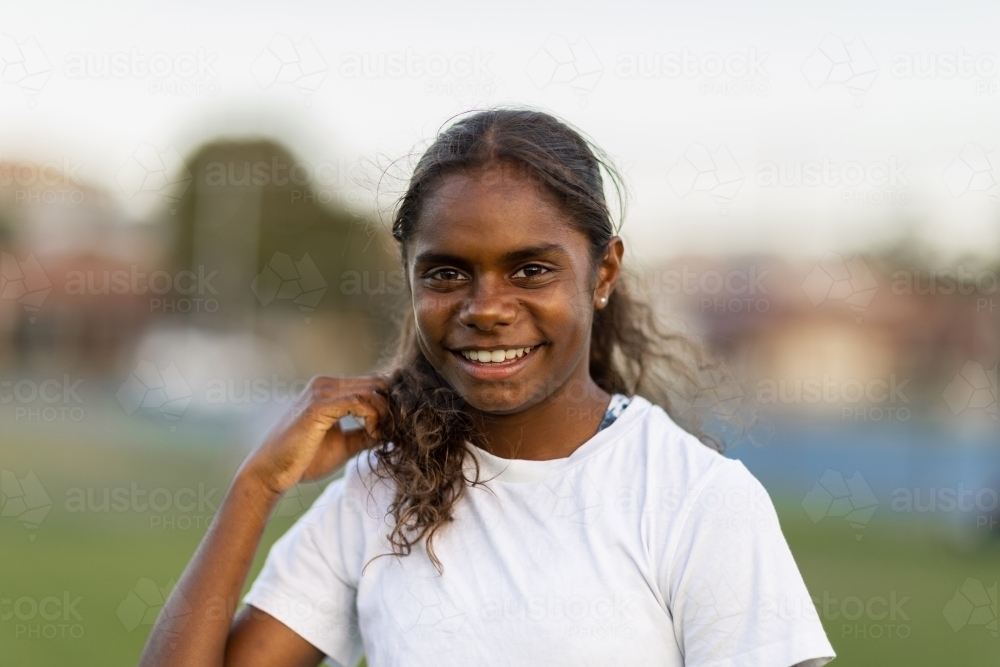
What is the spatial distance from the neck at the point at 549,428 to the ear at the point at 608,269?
25 cm

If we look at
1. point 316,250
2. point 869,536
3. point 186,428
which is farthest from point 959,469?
point 316,250

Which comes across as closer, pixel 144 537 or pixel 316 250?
pixel 144 537

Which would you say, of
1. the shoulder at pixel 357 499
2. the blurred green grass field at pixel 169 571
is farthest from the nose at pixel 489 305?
the blurred green grass field at pixel 169 571

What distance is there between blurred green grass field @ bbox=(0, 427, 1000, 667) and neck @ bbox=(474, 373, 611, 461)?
4714 millimetres

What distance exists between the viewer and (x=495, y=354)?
2369mm

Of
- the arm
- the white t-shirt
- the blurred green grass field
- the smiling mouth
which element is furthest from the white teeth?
the blurred green grass field

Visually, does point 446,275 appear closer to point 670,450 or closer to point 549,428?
point 549,428

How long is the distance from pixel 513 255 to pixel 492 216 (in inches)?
3.9

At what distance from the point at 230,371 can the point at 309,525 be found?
3322cm

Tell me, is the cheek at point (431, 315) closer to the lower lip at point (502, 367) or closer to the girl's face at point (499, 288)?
the girl's face at point (499, 288)

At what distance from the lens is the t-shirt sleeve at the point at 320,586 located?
2.51m

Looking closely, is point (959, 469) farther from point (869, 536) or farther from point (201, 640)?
point (201, 640)

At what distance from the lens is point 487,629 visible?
2.22 m

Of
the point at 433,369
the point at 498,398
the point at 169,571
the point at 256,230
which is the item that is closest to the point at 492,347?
the point at 498,398
